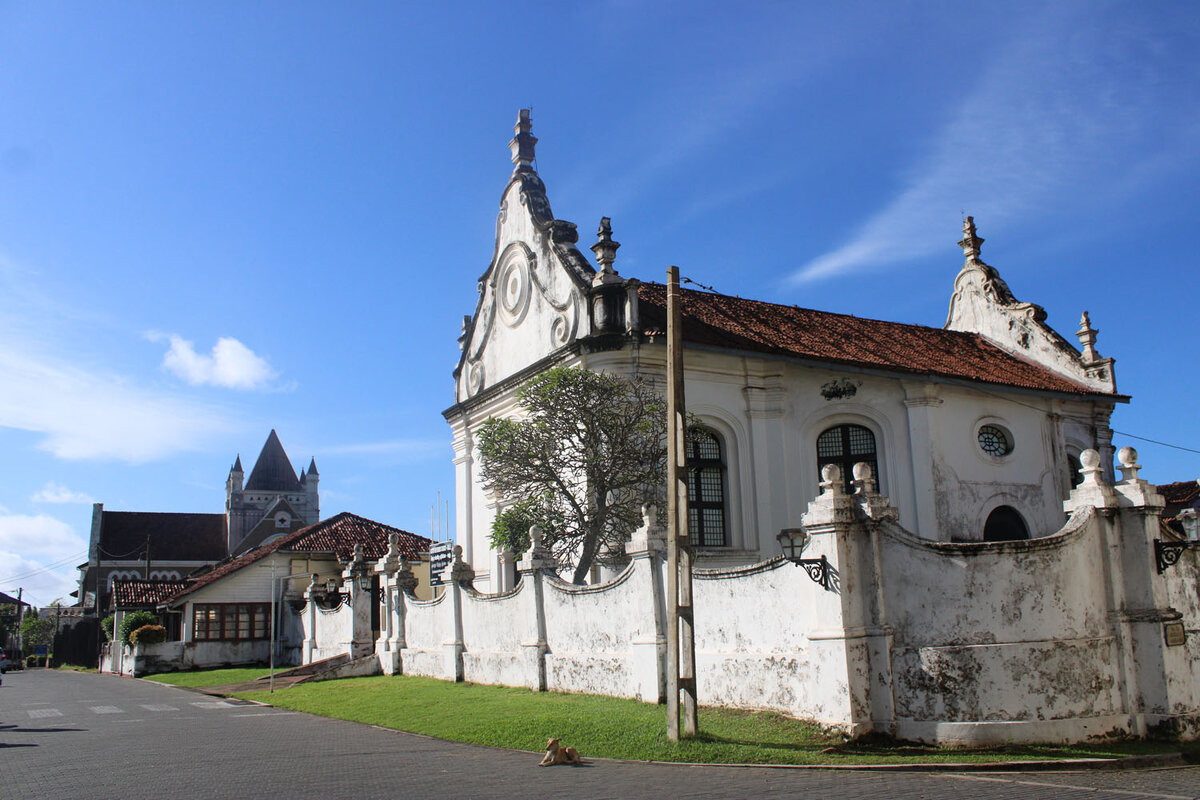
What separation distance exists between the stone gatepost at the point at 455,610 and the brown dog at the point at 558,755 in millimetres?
10194

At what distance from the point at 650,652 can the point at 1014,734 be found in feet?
16.5

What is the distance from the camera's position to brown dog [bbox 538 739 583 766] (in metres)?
10.3

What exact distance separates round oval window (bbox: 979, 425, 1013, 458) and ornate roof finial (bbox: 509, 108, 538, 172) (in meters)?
14.4

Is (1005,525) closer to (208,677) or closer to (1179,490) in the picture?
(1179,490)

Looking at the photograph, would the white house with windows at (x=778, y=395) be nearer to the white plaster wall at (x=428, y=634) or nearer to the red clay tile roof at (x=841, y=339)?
the red clay tile roof at (x=841, y=339)

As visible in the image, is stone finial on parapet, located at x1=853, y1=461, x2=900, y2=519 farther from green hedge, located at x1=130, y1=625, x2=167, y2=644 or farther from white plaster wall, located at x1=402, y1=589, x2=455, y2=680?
green hedge, located at x1=130, y1=625, x2=167, y2=644

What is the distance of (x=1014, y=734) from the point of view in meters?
10.4

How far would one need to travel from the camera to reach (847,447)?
24.7 metres

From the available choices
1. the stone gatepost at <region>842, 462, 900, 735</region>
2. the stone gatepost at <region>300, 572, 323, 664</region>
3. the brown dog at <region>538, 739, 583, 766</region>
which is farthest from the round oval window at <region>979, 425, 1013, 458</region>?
the stone gatepost at <region>300, 572, 323, 664</region>

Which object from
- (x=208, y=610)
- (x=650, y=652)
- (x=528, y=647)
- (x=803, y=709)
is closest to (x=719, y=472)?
(x=528, y=647)

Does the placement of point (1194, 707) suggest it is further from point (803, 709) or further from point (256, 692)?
point (256, 692)

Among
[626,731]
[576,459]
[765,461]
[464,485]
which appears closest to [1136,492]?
[626,731]

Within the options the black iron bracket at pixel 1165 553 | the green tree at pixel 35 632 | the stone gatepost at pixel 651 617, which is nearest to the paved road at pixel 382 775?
the black iron bracket at pixel 1165 553

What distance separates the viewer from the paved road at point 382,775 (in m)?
8.58
